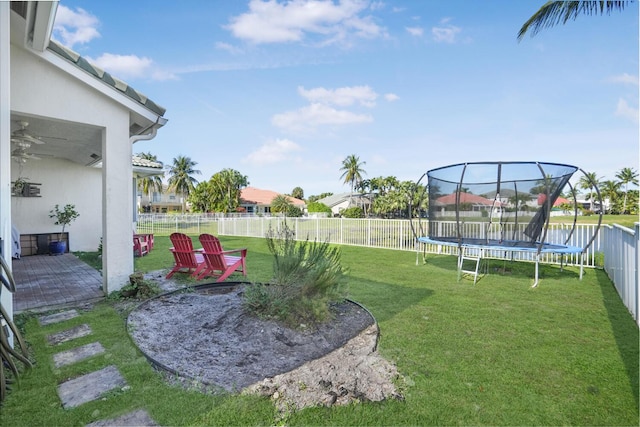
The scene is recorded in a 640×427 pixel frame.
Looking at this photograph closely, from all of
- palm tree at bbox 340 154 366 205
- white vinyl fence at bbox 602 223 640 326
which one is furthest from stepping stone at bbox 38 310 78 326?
palm tree at bbox 340 154 366 205

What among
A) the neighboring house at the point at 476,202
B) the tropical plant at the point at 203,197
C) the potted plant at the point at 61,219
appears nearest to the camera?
the neighboring house at the point at 476,202

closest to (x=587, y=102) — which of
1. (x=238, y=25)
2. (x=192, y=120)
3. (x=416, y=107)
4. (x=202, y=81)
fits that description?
(x=416, y=107)

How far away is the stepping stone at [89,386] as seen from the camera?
8.03 feet

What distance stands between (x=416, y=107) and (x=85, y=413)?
1435 cm

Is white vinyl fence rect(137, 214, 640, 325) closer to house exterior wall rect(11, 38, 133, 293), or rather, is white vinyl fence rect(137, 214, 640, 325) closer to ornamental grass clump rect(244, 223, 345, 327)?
ornamental grass clump rect(244, 223, 345, 327)

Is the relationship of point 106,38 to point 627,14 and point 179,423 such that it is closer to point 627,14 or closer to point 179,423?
point 179,423

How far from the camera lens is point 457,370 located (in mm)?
2971

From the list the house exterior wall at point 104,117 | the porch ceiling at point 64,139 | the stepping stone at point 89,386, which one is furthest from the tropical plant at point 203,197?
the stepping stone at point 89,386

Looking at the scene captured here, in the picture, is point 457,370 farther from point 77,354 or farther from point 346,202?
point 346,202

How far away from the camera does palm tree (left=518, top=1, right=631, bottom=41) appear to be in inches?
306

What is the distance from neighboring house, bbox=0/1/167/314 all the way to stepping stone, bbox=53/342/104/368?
70cm

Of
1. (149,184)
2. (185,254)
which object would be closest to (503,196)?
(185,254)

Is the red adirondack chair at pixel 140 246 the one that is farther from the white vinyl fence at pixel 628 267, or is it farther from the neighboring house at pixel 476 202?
the white vinyl fence at pixel 628 267

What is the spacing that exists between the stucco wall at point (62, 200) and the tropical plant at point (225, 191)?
34.9 meters
